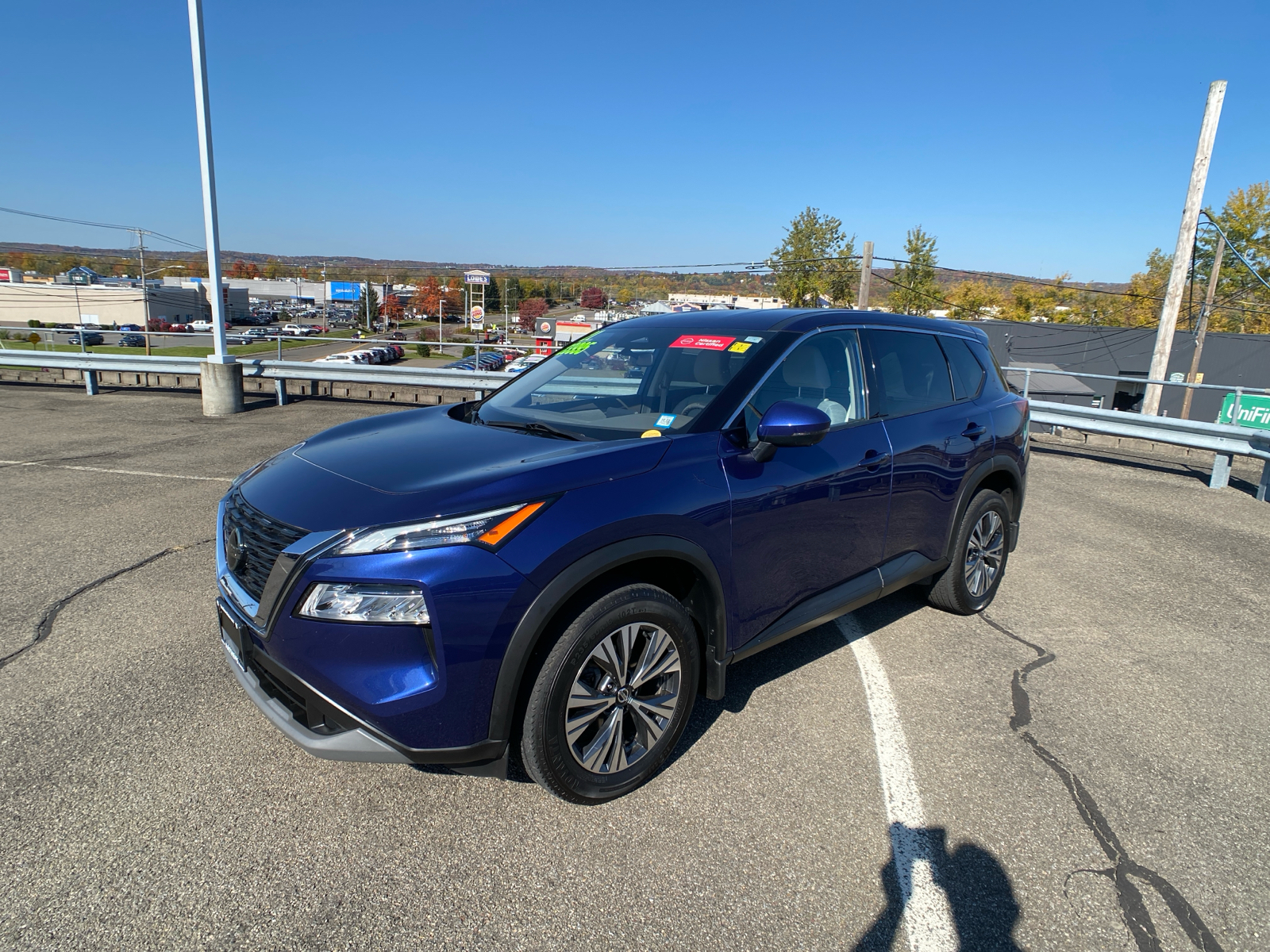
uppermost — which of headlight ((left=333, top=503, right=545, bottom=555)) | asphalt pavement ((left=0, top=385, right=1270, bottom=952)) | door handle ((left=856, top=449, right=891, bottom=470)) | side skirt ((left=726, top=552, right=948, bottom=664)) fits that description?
door handle ((left=856, top=449, right=891, bottom=470))

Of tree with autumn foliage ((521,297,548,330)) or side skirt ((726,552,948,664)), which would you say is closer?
side skirt ((726,552,948,664))

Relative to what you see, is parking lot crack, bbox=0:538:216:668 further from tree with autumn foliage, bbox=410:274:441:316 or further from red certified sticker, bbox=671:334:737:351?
tree with autumn foliage, bbox=410:274:441:316

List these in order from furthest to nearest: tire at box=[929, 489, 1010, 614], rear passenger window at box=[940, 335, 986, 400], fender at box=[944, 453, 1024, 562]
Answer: rear passenger window at box=[940, 335, 986, 400] → tire at box=[929, 489, 1010, 614] → fender at box=[944, 453, 1024, 562]

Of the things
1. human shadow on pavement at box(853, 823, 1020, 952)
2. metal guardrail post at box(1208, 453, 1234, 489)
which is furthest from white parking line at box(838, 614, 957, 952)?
metal guardrail post at box(1208, 453, 1234, 489)

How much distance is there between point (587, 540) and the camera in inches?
96.7

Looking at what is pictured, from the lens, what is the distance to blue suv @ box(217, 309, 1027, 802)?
2.28 m

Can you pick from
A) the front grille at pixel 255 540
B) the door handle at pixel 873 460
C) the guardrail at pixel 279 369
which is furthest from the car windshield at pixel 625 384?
the guardrail at pixel 279 369

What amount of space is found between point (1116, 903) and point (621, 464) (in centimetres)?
214

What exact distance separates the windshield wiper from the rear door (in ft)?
5.46

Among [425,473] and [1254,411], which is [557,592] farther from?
[1254,411]

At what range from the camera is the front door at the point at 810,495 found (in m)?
3.01

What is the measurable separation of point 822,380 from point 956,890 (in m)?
2.21

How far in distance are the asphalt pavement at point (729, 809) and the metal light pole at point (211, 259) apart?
7.59 m

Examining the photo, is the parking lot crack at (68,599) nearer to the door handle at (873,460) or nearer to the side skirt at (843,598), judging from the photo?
the side skirt at (843,598)
